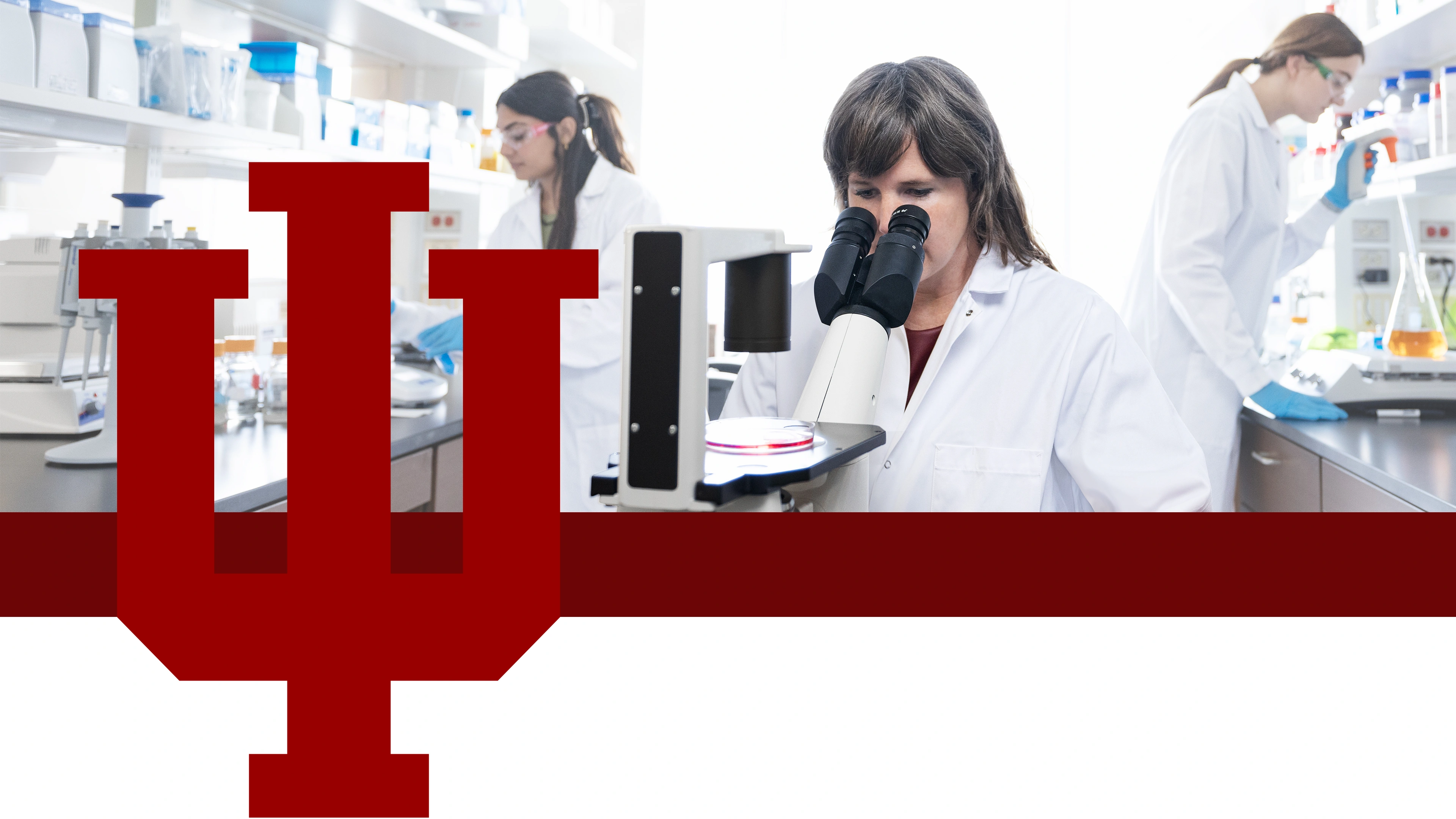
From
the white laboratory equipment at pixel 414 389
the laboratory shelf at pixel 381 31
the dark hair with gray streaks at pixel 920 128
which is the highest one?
the laboratory shelf at pixel 381 31

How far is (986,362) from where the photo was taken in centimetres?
136

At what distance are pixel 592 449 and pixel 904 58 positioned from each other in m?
2.63

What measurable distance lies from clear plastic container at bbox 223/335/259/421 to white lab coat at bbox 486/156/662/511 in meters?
0.64

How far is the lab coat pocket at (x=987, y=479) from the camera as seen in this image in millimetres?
1287

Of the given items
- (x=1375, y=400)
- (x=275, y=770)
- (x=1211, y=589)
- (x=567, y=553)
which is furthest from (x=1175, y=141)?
(x=275, y=770)

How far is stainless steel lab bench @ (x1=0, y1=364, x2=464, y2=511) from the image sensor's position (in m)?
1.35

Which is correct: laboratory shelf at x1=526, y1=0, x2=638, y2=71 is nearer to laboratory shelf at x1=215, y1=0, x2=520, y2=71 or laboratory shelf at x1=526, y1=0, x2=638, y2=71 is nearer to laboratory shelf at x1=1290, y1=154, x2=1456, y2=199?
laboratory shelf at x1=215, y1=0, x2=520, y2=71

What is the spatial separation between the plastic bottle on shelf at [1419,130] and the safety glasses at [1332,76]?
355mm

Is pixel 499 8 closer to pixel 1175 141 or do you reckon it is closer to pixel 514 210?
pixel 514 210

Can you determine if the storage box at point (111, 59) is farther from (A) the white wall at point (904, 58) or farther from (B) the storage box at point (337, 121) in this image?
(A) the white wall at point (904, 58)

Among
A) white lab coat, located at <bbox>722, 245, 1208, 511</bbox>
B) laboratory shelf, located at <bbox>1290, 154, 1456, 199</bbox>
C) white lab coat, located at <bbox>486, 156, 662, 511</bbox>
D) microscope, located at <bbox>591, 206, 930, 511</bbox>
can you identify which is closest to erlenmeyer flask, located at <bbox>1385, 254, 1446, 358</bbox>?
laboratory shelf, located at <bbox>1290, 154, 1456, 199</bbox>

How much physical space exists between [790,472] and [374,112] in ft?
7.36

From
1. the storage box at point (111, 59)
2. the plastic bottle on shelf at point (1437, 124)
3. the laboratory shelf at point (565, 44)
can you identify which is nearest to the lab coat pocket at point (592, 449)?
the storage box at point (111, 59)

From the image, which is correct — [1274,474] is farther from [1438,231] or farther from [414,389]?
[414,389]
